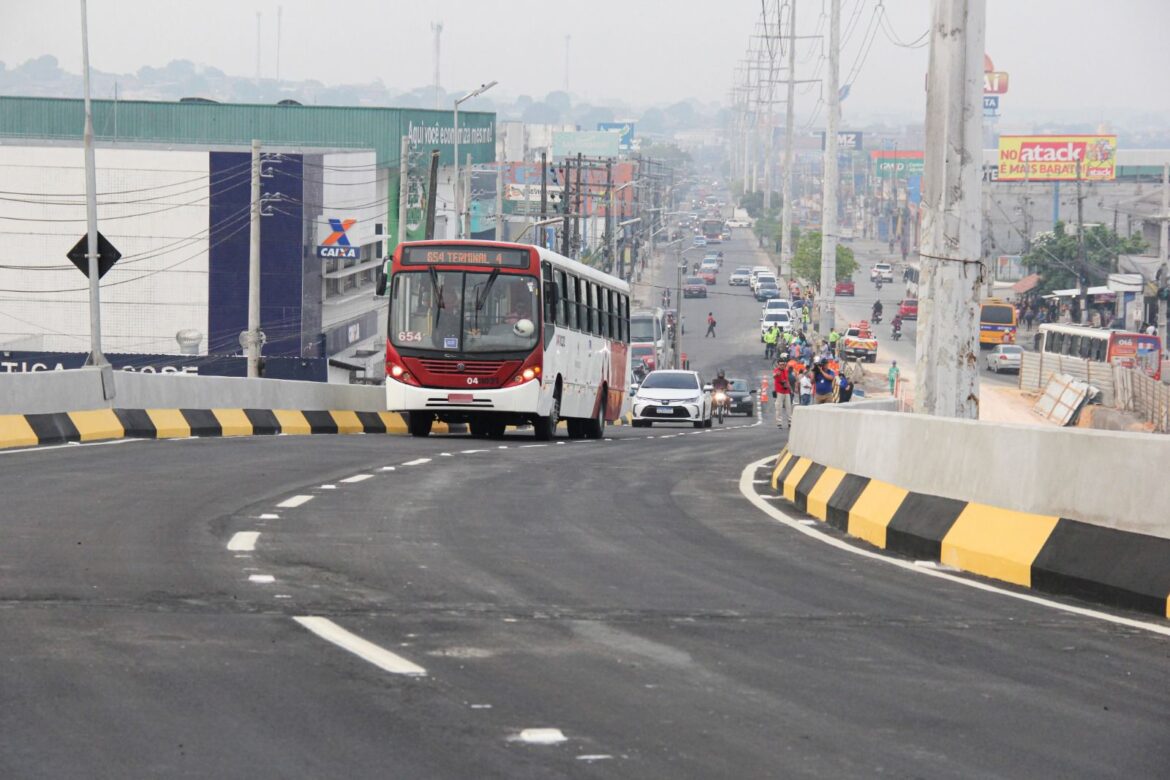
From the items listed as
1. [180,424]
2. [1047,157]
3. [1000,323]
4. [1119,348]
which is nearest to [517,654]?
[180,424]

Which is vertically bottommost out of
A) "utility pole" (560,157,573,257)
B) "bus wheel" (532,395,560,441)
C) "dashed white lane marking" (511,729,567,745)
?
"bus wheel" (532,395,560,441)

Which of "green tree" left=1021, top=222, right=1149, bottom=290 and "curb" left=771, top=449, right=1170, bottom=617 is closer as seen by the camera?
"curb" left=771, top=449, right=1170, bottom=617

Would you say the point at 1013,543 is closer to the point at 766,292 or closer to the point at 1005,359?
the point at 1005,359

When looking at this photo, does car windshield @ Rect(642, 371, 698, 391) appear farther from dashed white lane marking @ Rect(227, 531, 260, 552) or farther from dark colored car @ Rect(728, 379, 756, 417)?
dashed white lane marking @ Rect(227, 531, 260, 552)

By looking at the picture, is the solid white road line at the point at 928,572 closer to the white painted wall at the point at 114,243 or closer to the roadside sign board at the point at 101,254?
the roadside sign board at the point at 101,254

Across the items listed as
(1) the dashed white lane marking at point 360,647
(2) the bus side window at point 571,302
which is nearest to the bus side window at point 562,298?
(2) the bus side window at point 571,302

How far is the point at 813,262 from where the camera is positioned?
149625 millimetres

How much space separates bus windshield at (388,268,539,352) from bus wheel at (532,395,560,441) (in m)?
1.85

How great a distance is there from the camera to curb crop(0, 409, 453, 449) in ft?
71.4

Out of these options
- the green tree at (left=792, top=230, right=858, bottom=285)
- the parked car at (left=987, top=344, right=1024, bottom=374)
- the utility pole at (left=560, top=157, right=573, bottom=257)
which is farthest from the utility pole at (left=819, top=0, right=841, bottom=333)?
the green tree at (left=792, top=230, right=858, bottom=285)

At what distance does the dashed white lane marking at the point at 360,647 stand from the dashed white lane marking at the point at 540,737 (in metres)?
1.03

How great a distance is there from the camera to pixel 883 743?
616 cm

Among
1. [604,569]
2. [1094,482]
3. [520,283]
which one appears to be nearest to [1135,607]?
[1094,482]

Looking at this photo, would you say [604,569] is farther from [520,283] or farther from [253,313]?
[253,313]
